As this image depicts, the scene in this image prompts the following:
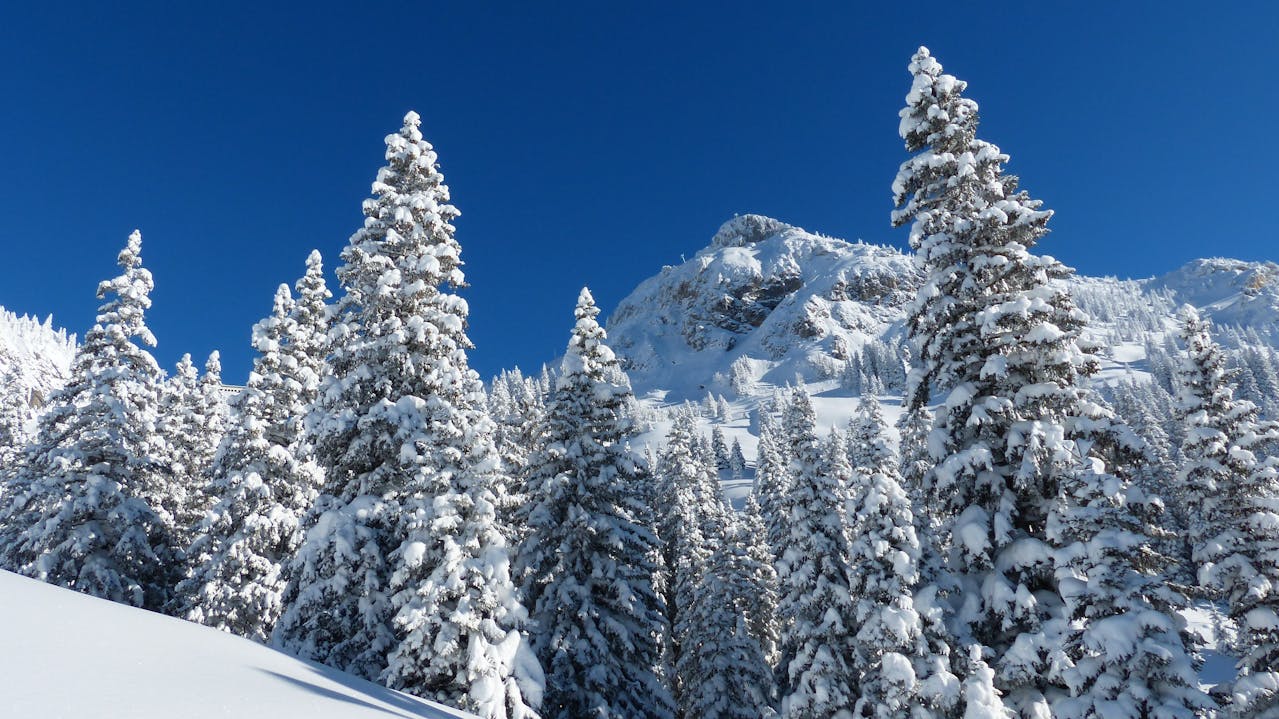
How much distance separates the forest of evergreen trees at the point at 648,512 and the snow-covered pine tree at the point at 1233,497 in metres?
0.08

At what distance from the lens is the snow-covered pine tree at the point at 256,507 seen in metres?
22.6

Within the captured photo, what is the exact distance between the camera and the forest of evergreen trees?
12.7 m

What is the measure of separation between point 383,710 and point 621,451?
15861 millimetres

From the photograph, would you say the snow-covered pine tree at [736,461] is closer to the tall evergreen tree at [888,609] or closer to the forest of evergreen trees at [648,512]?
the forest of evergreen trees at [648,512]

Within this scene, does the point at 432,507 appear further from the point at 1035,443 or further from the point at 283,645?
the point at 1035,443

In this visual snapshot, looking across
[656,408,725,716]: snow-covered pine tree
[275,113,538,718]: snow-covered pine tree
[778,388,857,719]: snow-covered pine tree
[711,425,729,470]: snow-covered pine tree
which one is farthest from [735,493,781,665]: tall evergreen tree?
[711,425,729,470]: snow-covered pine tree

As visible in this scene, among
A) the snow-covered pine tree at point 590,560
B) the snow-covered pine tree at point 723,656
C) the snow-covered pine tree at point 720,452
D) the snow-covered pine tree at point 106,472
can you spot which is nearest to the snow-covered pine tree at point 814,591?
the snow-covered pine tree at point 723,656

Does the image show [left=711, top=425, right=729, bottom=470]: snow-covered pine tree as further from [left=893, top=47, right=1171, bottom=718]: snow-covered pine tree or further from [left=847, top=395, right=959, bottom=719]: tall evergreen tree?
[left=893, top=47, right=1171, bottom=718]: snow-covered pine tree

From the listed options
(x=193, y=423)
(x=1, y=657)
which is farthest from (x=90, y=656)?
(x=193, y=423)

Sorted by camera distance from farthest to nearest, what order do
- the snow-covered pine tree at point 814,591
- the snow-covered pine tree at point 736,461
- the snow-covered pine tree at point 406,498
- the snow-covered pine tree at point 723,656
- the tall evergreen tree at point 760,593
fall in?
the snow-covered pine tree at point 736,461 → the tall evergreen tree at point 760,593 → the snow-covered pine tree at point 723,656 → the snow-covered pine tree at point 814,591 → the snow-covered pine tree at point 406,498

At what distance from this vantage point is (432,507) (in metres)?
16.6

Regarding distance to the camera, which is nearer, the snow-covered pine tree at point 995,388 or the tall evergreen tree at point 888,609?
the snow-covered pine tree at point 995,388

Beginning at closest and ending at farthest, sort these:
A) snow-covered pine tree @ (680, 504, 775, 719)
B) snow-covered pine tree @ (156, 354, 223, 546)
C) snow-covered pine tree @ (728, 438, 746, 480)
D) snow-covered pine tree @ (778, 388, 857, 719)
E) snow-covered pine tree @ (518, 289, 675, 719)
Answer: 1. snow-covered pine tree @ (518, 289, 675, 719)
2. snow-covered pine tree @ (778, 388, 857, 719)
3. snow-covered pine tree @ (680, 504, 775, 719)
4. snow-covered pine tree @ (156, 354, 223, 546)
5. snow-covered pine tree @ (728, 438, 746, 480)

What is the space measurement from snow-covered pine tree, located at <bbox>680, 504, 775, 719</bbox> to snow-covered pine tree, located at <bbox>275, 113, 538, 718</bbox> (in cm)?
1476
